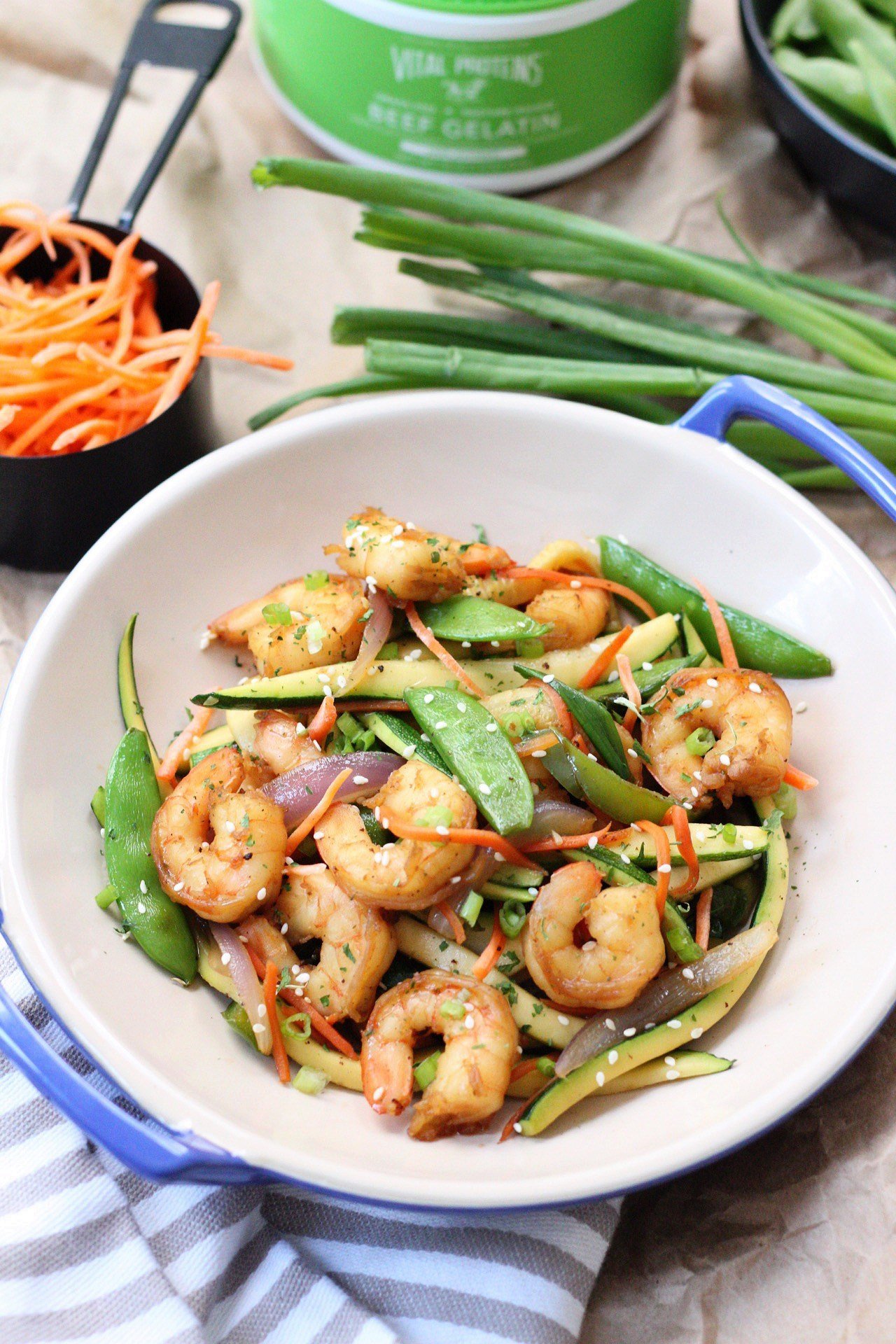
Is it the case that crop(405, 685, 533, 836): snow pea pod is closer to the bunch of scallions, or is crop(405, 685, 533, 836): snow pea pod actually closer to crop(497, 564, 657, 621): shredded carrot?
crop(497, 564, 657, 621): shredded carrot

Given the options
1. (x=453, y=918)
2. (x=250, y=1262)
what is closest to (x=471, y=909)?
(x=453, y=918)

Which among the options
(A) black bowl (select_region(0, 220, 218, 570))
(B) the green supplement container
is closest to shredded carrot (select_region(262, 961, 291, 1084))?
(A) black bowl (select_region(0, 220, 218, 570))

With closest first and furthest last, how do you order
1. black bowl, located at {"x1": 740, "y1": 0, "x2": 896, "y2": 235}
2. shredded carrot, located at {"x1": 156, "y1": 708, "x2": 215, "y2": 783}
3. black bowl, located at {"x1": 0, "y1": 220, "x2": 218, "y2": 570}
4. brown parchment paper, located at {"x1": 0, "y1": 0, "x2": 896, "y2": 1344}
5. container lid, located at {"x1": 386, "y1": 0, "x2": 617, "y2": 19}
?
shredded carrot, located at {"x1": 156, "y1": 708, "x2": 215, "y2": 783}
black bowl, located at {"x1": 0, "y1": 220, "x2": 218, "y2": 570}
container lid, located at {"x1": 386, "y1": 0, "x2": 617, "y2": 19}
black bowl, located at {"x1": 740, "y1": 0, "x2": 896, "y2": 235}
brown parchment paper, located at {"x1": 0, "y1": 0, "x2": 896, "y2": 1344}

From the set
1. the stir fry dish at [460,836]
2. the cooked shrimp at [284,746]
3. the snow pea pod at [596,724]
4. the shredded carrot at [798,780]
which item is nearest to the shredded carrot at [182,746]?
the stir fry dish at [460,836]

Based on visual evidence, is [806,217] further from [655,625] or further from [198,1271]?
[198,1271]

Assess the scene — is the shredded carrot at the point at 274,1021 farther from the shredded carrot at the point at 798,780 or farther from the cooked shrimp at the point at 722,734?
the shredded carrot at the point at 798,780

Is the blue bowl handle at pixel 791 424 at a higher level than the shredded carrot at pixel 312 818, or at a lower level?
higher

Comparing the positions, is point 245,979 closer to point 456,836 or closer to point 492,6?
point 456,836
